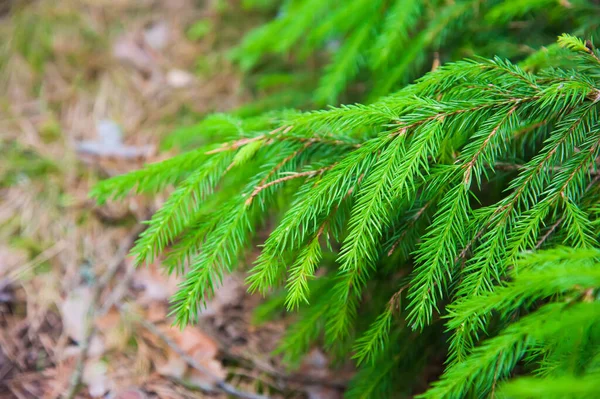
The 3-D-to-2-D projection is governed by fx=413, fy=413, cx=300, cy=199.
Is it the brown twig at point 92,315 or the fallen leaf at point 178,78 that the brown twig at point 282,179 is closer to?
the brown twig at point 92,315

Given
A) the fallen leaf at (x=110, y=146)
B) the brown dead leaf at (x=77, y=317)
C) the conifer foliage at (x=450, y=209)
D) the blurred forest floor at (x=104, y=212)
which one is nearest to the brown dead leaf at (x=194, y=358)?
the blurred forest floor at (x=104, y=212)

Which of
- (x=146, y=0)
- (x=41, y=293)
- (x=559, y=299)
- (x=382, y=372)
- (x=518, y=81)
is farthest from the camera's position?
(x=146, y=0)

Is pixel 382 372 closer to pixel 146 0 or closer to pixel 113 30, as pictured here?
pixel 113 30

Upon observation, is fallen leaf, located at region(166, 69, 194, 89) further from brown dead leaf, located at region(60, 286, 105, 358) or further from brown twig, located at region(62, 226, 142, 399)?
brown dead leaf, located at region(60, 286, 105, 358)

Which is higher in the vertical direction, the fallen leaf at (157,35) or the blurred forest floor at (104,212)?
the fallen leaf at (157,35)

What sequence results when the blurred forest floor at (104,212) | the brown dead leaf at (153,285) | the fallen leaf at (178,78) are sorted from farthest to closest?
the fallen leaf at (178,78) → the brown dead leaf at (153,285) → the blurred forest floor at (104,212)

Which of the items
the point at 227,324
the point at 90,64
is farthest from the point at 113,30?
the point at 227,324

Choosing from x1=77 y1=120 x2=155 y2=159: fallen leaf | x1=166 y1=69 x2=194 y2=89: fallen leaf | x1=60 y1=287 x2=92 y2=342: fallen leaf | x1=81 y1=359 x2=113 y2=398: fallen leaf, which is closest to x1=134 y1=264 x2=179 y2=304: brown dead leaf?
x1=60 y1=287 x2=92 y2=342: fallen leaf

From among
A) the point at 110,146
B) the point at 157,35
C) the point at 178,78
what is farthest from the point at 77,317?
the point at 157,35
